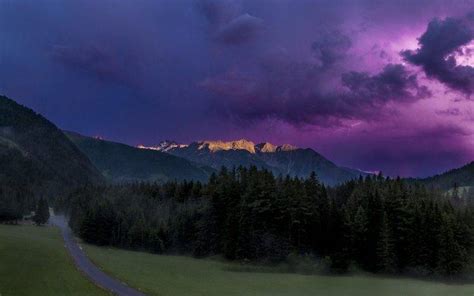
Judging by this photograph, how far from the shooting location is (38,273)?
240 feet

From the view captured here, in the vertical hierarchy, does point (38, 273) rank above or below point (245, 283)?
above

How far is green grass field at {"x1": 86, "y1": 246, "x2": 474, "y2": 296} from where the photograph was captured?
71.6 meters

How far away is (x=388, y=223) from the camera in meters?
122

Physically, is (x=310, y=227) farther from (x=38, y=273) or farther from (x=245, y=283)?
(x=38, y=273)

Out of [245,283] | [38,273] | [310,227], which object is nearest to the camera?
[38,273]

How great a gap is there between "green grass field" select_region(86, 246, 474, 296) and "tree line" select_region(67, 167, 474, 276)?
34.1ft

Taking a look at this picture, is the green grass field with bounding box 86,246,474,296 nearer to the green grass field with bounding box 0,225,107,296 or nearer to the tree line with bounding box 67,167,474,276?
the green grass field with bounding box 0,225,107,296

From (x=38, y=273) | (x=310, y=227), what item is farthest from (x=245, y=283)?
(x=310, y=227)

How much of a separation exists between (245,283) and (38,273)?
36.2 metres

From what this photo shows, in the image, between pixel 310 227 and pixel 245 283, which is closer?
pixel 245 283

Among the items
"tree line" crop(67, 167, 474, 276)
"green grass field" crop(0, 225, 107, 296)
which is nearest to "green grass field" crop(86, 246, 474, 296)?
"green grass field" crop(0, 225, 107, 296)

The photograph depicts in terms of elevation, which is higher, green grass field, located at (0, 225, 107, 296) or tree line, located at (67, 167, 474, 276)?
tree line, located at (67, 167, 474, 276)

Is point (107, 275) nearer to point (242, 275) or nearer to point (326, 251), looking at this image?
point (242, 275)

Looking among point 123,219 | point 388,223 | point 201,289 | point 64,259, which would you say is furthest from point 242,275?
point 123,219
